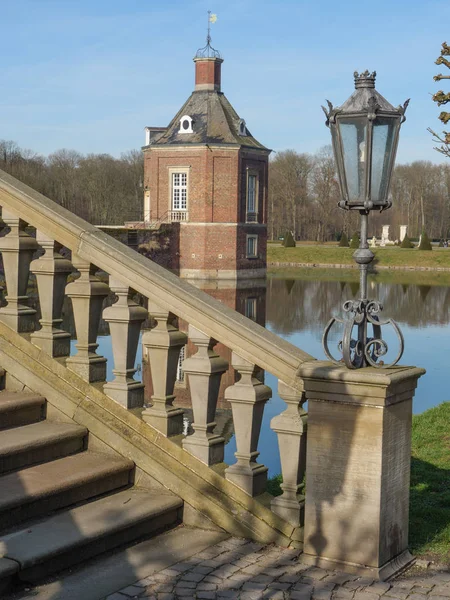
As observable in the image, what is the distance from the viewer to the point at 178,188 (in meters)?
42.6

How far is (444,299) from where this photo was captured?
30.5m

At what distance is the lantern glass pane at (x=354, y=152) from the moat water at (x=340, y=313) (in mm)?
3319

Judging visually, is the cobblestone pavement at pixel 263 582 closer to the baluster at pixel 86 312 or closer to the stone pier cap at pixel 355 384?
the stone pier cap at pixel 355 384

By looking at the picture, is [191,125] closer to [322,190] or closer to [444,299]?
[444,299]

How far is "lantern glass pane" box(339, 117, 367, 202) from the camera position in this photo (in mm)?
3699

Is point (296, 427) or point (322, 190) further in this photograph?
point (322, 190)

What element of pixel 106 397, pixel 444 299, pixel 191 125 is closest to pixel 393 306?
pixel 444 299

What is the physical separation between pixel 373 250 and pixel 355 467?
155 ft

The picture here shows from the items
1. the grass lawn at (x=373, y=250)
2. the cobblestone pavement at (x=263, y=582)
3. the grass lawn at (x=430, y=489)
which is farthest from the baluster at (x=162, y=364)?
the grass lawn at (x=373, y=250)

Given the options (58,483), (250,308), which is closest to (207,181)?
(250,308)

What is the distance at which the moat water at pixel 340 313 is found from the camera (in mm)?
11039

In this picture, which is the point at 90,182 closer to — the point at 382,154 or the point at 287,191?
the point at 287,191

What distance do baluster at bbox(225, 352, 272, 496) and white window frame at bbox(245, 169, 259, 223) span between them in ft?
129

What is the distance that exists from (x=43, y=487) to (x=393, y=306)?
2446 cm
